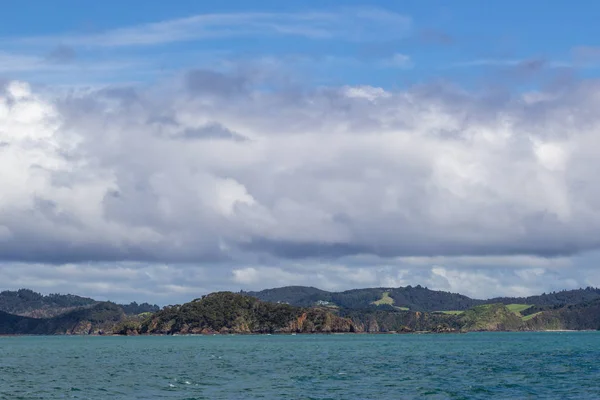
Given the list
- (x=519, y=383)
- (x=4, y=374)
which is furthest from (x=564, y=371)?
(x=4, y=374)

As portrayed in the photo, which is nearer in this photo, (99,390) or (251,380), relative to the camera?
(99,390)

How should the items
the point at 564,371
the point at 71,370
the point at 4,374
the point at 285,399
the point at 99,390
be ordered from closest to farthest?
the point at 285,399, the point at 99,390, the point at 564,371, the point at 4,374, the point at 71,370

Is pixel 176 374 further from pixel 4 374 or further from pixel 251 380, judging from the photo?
pixel 4 374

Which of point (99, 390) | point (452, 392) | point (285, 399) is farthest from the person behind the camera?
point (99, 390)

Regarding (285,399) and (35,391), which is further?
(35,391)

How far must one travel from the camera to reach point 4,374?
6024 inches

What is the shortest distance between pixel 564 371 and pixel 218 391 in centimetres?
6408

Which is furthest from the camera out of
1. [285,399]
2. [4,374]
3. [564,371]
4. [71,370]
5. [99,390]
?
[71,370]

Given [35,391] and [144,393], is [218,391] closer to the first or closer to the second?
[144,393]

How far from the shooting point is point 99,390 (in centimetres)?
11575

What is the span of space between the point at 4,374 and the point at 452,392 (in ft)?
283

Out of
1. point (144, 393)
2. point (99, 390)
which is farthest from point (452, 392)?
point (99, 390)

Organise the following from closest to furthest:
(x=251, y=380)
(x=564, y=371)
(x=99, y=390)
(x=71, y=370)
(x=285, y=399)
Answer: (x=285, y=399) → (x=99, y=390) → (x=251, y=380) → (x=564, y=371) → (x=71, y=370)

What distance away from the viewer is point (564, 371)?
143000 millimetres
